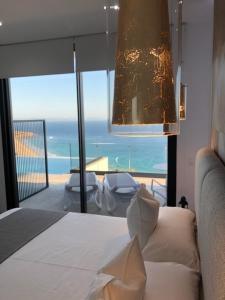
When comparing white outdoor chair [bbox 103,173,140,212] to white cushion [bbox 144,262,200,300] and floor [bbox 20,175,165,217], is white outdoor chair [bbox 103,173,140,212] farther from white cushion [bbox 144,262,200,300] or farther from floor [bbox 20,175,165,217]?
white cushion [bbox 144,262,200,300]

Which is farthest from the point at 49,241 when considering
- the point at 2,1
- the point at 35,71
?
the point at 35,71

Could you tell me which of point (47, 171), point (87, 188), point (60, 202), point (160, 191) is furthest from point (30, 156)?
point (160, 191)

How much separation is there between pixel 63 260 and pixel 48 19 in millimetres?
2358

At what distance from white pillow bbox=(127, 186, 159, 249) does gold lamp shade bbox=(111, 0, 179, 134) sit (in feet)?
3.25

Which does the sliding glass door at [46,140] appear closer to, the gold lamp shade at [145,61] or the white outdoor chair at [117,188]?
the white outdoor chair at [117,188]

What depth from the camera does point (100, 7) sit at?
98.9 inches

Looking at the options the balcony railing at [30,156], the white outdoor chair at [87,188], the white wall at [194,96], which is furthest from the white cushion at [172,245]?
the balcony railing at [30,156]

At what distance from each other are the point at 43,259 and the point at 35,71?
2.54 metres

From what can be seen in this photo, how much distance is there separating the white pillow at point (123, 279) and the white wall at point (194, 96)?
2.07 metres

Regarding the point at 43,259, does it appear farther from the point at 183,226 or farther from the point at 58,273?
the point at 183,226

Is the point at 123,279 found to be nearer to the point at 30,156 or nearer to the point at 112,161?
the point at 112,161

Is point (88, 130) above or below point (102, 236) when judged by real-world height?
above

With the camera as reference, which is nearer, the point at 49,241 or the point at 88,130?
the point at 49,241

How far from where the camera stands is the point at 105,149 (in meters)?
3.92
